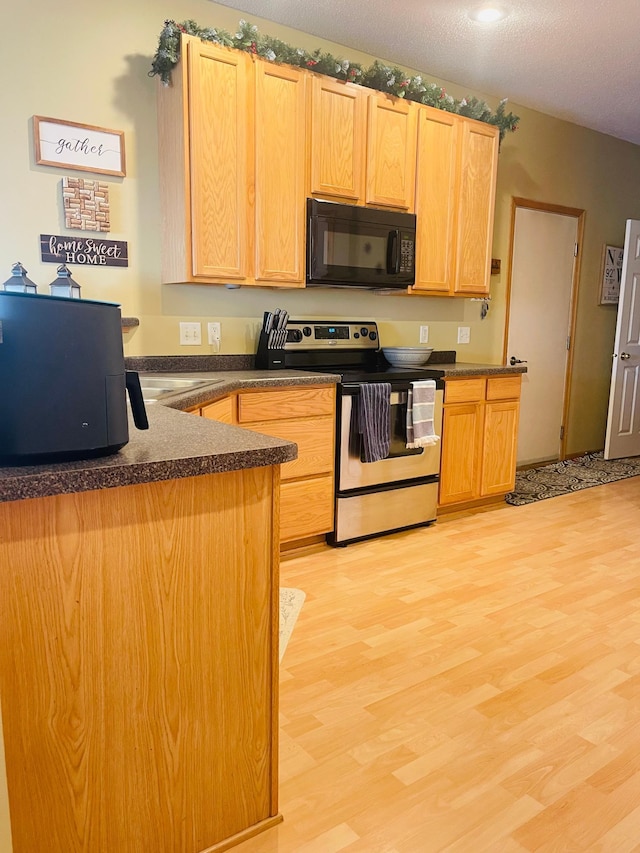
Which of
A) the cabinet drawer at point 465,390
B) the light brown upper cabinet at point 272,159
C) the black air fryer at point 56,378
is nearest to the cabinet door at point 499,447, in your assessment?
the cabinet drawer at point 465,390

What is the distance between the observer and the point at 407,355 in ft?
12.2

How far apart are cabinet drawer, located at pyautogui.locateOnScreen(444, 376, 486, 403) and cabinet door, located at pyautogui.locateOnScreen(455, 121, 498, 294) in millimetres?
610

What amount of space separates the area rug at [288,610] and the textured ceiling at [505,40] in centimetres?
282

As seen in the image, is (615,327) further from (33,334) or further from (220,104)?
(33,334)

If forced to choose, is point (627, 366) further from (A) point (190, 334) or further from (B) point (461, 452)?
(A) point (190, 334)

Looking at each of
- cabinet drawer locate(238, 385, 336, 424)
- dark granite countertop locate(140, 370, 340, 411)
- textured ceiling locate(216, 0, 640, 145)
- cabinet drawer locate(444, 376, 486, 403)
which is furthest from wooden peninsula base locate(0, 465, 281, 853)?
textured ceiling locate(216, 0, 640, 145)

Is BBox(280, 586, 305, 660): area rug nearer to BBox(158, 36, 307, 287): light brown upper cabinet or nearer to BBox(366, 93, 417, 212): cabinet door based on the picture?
BBox(158, 36, 307, 287): light brown upper cabinet

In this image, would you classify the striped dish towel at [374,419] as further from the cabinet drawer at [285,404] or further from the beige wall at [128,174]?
the beige wall at [128,174]

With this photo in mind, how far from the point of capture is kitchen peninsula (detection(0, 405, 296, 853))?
1043mm

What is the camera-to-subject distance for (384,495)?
3.33 m

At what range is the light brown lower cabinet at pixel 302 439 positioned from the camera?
9.38ft

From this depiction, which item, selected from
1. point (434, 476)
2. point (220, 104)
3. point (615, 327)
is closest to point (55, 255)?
point (220, 104)

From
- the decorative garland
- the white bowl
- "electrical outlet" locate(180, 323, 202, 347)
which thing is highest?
the decorative garland

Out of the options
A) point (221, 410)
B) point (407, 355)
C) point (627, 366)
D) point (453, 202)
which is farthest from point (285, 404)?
point (627, 366)
